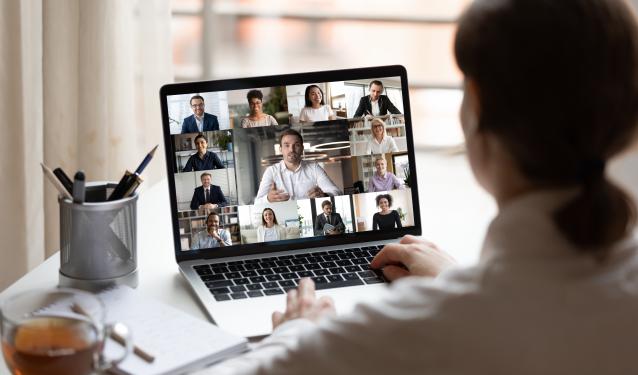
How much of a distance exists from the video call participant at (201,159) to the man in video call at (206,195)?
1 cm

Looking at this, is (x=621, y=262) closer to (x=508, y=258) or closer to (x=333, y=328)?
(x=508, y=258)

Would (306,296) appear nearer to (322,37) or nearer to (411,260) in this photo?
(411,260)

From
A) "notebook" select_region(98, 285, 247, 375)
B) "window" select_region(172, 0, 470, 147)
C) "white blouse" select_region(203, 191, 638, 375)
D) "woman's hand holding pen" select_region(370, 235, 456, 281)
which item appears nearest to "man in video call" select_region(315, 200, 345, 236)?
"woman's hand holding pen" select_region(370, 235, 456, 281)

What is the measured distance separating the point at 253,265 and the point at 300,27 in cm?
154

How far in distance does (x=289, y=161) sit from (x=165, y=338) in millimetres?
417

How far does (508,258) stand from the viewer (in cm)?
77

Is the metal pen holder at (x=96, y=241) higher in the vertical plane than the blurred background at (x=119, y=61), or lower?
lower

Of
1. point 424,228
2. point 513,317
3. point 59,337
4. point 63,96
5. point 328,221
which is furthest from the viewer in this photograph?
point 63,96

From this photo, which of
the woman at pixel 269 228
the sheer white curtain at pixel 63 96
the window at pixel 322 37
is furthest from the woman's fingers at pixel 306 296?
the window at pixel 322 37

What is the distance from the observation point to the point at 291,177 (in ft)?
4.53

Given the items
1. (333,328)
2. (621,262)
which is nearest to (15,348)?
(333,328)

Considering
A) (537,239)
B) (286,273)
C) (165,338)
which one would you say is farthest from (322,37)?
(537,239)

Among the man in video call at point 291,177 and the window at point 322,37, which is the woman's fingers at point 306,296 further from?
the window at point 322,37

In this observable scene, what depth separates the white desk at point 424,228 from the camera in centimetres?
128
